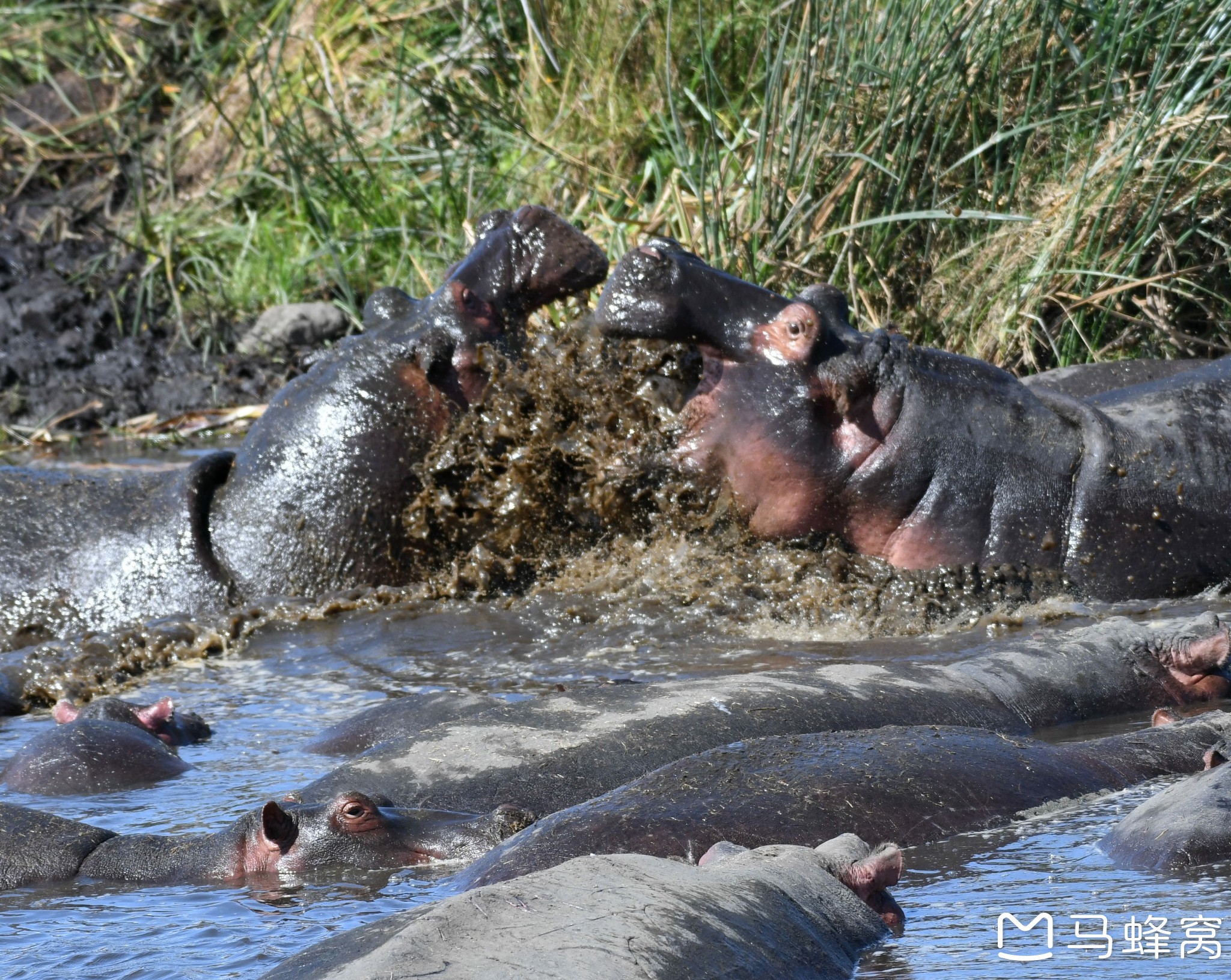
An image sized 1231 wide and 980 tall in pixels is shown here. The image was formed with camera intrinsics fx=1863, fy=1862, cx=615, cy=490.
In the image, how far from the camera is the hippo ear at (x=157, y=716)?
15.2 feet

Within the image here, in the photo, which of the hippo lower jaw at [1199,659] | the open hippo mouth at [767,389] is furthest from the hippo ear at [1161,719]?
the open hippo mouth at [767,389]

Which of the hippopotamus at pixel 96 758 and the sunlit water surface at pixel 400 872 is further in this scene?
the hippopotamus at pixel 96 758

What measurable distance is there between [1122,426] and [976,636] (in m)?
0.93

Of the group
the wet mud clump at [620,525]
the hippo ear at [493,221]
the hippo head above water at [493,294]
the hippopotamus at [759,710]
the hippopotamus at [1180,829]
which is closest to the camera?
the hippopotamus at [1180,829]

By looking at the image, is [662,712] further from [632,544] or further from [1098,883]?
[632,544]

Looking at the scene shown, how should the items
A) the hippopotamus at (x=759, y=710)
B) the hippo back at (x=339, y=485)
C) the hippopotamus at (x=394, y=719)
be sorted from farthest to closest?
the hippo back at (x=339, y=485)
the hippopotamus at (x=394, y=719)
the hippopotamus at (x=759, y=710)

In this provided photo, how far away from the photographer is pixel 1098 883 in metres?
3.04

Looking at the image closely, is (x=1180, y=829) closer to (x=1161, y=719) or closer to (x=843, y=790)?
(x=843, y=790)

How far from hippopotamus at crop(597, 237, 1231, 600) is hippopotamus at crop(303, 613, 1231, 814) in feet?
2.83

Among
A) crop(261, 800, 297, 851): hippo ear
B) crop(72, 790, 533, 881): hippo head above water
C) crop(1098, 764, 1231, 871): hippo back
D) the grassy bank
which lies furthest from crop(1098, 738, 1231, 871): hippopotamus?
the grassy bank

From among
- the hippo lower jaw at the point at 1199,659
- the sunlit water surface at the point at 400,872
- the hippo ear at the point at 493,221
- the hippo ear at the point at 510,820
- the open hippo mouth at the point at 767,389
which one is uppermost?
the hippo ear at the point at 493,221

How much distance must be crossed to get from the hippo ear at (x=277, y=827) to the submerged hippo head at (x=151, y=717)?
1.20m

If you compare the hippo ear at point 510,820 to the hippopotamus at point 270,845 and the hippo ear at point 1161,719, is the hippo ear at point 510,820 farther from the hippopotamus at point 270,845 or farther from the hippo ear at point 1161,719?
the hippo ear at point 1161,719

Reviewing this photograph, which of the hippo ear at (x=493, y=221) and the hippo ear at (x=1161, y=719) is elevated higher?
the hippo ear at (x=493, y=221)
